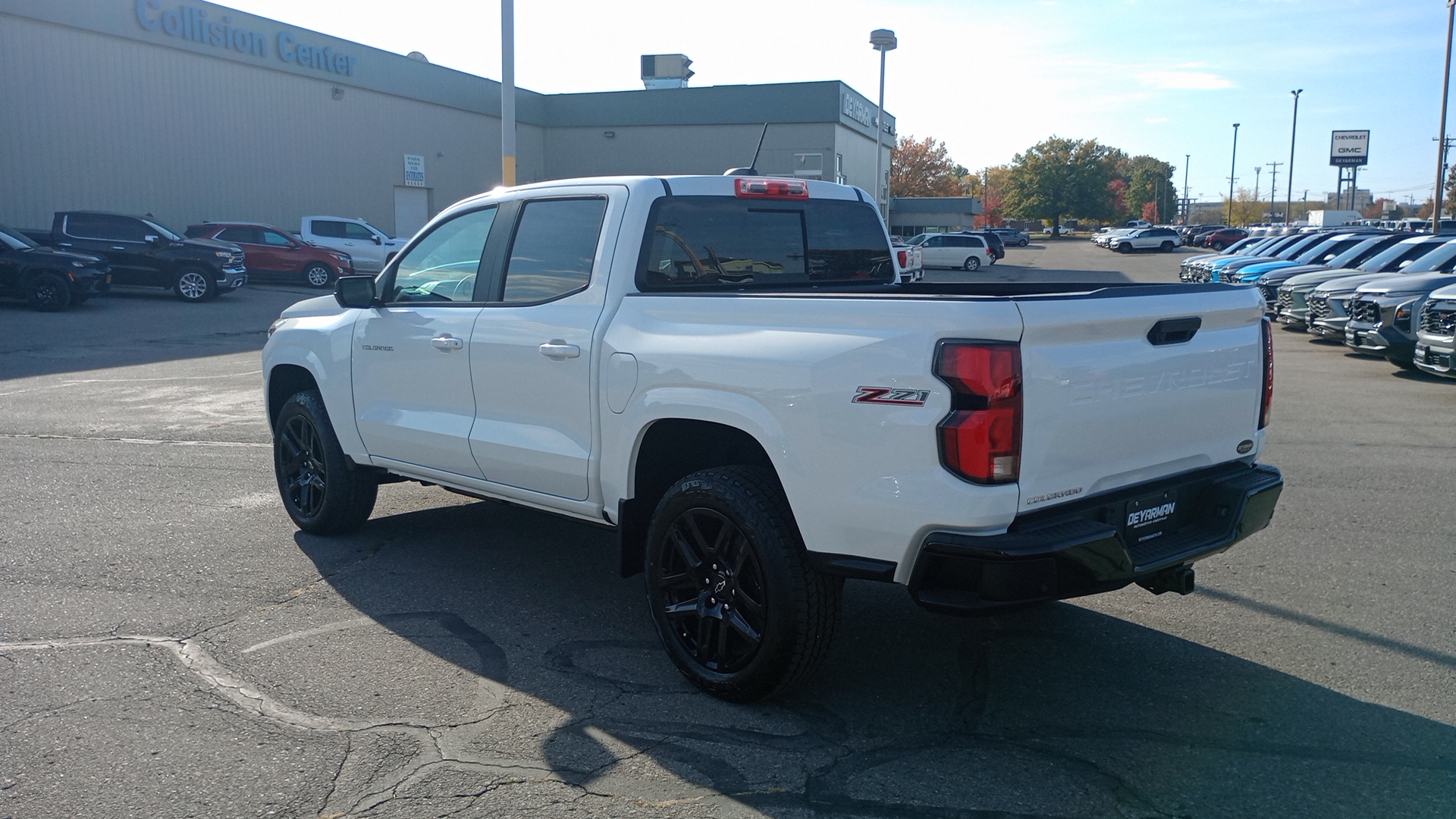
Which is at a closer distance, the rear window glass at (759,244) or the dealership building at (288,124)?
the rear window glass at (759,244)

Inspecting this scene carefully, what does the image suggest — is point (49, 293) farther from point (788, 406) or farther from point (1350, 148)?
point (1350, 148)

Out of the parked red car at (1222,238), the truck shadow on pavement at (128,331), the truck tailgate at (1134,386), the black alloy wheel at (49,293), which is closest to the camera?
the truck tailgate at (1134,386)

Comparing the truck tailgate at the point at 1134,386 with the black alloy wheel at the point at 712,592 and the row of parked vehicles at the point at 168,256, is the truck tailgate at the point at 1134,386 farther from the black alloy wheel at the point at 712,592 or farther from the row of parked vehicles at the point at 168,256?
the row of parked vehicles at the point at 168,256

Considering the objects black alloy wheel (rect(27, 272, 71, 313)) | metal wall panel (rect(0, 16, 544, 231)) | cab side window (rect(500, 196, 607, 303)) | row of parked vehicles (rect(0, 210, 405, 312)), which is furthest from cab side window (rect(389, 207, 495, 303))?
metal wall panel (rect(0, 16, 544, 231))

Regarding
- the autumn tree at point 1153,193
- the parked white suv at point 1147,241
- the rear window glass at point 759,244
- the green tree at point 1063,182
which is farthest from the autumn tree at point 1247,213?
the rear window glass at point 759,244

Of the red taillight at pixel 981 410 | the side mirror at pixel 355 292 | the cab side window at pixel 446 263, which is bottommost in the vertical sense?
the red taillight at pixel 981 410

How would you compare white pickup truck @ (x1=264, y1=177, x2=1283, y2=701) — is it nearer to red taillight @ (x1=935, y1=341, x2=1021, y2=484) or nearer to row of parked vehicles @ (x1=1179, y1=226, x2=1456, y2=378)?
red taillight @ (x1=935, y1=341, x2=1021, y2=484)

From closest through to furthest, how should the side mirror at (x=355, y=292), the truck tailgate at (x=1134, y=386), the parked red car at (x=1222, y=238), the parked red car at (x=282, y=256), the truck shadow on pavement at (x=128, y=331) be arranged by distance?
1. the truck tailgate at (x=1134, y=386)
2. the side mirror at (x=355, y=292)
3. the truck shadow on pavement at (x=128, y=331)
4. the parked red car at (x=282, y=256)
5. the parked red car at (x=1222, y=238)

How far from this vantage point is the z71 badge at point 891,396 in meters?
3.41

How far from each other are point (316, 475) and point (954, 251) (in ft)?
141

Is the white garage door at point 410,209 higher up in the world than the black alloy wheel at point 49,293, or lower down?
higher up

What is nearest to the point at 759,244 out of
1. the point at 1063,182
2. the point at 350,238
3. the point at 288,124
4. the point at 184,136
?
the point at 350,238

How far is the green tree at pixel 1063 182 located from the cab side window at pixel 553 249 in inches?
4326

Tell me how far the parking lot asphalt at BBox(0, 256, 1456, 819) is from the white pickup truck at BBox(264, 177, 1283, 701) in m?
0.41
